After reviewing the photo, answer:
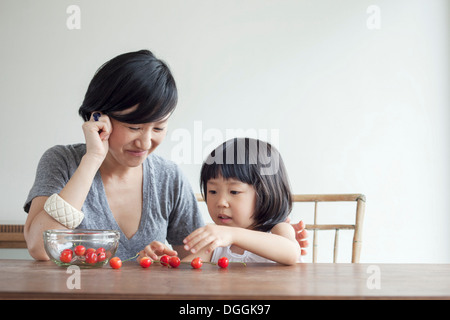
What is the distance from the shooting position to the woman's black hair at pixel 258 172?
141 cm

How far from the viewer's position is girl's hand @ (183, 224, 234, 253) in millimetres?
960

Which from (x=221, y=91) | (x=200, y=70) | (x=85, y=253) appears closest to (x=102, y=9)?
(x=200, y=70)

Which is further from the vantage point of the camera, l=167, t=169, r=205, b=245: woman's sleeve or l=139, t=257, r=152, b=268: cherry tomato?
l=167, t=169, r=205, b=245: woman's sleeve

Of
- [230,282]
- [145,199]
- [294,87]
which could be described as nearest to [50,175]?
[145,199]

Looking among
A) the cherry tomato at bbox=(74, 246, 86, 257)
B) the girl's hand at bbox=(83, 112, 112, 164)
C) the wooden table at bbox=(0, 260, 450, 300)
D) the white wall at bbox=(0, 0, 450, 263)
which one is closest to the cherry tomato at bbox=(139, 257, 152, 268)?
the wooden table at bbox=(0, 260, 450, 300)

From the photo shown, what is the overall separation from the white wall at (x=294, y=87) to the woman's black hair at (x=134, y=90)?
116 centimetres

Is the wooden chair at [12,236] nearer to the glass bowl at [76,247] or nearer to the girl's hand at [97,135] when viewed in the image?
the girl's hand at [97,135]

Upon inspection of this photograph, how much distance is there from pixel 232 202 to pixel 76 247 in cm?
53

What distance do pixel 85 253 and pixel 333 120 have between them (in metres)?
1.89

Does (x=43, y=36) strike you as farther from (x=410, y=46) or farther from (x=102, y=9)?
(x=410, y=46)

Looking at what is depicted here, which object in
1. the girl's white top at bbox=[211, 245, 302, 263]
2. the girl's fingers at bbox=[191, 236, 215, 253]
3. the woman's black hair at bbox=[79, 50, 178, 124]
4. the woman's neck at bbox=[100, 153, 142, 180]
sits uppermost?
the woman's black hair at bbox=[79, 50, 178, 124]

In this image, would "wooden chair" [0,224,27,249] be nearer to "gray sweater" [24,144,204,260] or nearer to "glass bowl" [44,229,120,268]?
"gray sweater" [24,144,204,260]

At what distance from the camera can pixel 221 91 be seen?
100 inches

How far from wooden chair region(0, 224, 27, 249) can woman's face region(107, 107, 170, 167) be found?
1.21m
